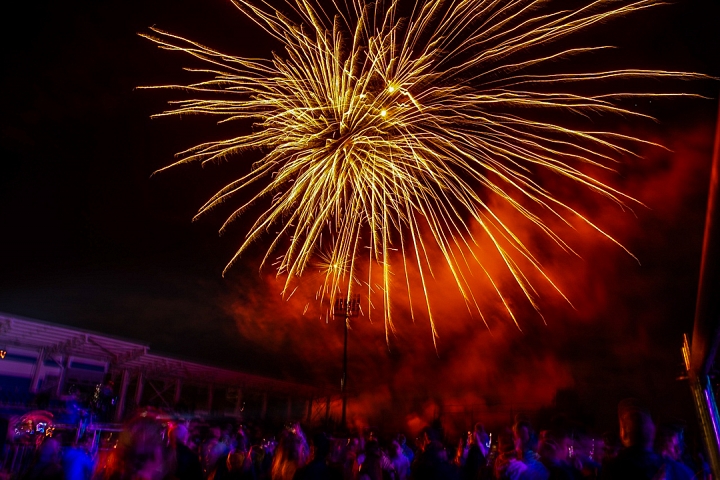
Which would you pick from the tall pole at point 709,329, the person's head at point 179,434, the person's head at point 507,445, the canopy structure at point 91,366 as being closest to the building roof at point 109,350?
the canopy structure at point 91,366

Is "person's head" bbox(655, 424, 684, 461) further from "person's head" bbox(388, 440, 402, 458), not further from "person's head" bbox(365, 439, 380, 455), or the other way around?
"person's head" bbox(388, 440, 402, 458)

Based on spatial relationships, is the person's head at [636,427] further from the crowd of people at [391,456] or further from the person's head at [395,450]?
the person's head at [395,450]

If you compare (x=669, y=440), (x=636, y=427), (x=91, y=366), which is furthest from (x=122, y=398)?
(x=636, y=427)

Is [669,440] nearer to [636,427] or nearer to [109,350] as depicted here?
[636,427]

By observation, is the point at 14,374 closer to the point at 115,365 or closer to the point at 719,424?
the point at 115,365

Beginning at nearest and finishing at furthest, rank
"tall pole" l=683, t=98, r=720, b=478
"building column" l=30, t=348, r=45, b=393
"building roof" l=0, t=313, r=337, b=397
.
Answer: "tall pole" l=683, t=98, r=720, b=478
"building roof" l=0, t=313, r=337, b=397
"building column" l=30, t=348, r=45, b=393

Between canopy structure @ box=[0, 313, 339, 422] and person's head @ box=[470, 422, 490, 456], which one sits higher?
canopy structure @ box=[0, 313, 339, 422]

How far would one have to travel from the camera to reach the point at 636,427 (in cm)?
337

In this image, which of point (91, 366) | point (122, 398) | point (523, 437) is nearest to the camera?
point (523, 437)

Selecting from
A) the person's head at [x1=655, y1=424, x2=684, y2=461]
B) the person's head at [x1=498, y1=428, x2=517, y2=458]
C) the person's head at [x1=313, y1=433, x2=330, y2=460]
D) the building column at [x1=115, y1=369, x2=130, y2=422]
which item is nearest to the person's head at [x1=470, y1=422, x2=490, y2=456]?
the person's head at [x1=498, y1=428, x2=517, y2=458]

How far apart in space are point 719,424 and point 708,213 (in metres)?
1.50

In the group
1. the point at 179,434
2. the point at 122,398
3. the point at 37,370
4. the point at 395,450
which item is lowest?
the point at 395,450

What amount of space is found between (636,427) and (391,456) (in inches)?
243

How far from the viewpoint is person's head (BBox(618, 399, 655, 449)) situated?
11.0ft
